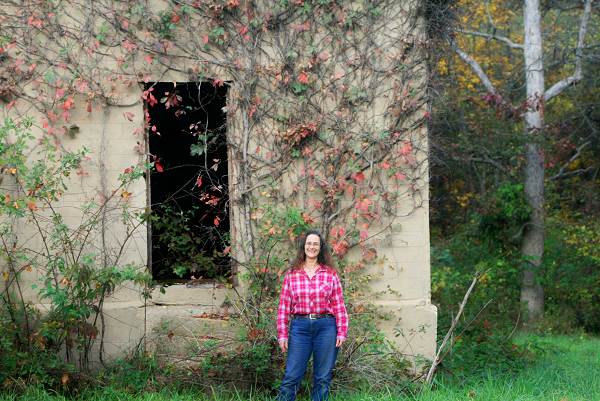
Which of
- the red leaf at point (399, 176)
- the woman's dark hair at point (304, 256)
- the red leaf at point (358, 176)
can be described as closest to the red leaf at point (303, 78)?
the red leaf at point (358, 176)

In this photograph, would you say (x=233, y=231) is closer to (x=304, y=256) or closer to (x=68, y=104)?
(x=304, y=256)

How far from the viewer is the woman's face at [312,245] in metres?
6.75

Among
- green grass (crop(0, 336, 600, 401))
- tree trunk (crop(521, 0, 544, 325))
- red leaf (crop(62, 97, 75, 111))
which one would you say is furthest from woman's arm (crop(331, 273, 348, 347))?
tree trunk (crop(521, 0, 544, 325))

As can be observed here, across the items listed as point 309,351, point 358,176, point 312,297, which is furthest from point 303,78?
point 309,351

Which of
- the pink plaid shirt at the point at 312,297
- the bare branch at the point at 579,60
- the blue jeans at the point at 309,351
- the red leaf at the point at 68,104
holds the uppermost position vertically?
the bare branch at the point at 579,60

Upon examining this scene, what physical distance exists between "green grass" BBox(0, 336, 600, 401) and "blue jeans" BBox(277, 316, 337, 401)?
415 mm

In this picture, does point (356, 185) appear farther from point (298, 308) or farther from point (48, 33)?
point (48, 33)

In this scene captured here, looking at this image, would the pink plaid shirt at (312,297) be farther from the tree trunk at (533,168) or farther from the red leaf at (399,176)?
the tree trunk at (533,168)

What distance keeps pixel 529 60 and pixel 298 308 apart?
1127 cm

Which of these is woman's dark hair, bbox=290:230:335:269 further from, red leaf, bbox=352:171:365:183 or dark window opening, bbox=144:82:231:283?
red leaf, bbox=352:171:365:183

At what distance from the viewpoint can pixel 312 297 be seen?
6699mm

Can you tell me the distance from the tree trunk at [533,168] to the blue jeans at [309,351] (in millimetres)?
10310

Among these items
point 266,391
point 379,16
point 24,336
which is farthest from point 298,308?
point 379,16

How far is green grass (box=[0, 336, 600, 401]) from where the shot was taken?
6980mm
